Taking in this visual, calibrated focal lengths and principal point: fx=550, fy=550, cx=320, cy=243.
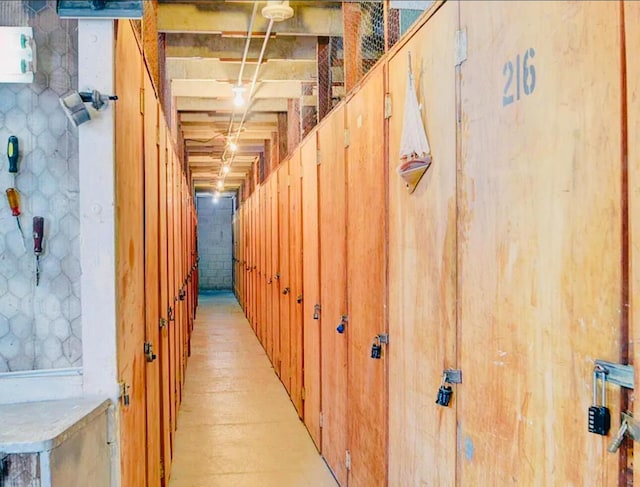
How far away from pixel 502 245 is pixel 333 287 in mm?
2159

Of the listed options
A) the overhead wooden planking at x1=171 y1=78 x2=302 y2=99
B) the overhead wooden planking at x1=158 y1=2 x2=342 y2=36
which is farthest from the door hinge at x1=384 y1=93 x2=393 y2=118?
the overhead wooden planking at x1=171 y1=78 x2=302 y2=99

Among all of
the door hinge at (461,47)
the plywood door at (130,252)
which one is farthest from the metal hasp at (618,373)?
the plywood door at (130,252)

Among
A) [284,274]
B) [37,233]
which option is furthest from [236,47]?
[37,233]

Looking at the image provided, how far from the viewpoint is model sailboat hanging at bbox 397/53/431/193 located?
2092 mm

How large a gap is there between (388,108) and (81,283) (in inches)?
58.7

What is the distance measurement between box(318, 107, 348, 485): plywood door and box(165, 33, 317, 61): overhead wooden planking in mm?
1191

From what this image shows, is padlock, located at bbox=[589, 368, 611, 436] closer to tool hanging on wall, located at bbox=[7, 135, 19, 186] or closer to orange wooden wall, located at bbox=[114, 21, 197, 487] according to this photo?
orange wooden wall, located at bbox=[114, 21, 197, 487]

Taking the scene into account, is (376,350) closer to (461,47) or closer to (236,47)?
(461,47)

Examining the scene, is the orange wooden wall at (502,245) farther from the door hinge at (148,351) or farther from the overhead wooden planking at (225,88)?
the overhead wooden planking at (225,88)

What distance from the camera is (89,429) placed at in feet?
5.84

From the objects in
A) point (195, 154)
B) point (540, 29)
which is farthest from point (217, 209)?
point (540, 29)

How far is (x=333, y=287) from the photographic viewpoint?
3.66 metres

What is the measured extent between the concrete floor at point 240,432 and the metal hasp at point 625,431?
282 centimetres

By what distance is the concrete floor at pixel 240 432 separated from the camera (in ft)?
12.6
